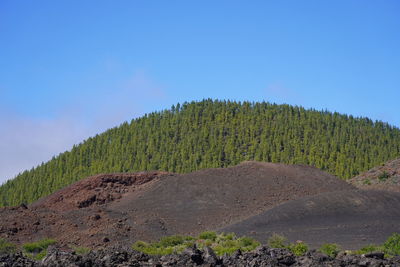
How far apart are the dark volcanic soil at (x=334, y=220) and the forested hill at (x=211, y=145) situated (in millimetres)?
28276

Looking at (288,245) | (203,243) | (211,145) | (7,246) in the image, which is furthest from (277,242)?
(211,145)

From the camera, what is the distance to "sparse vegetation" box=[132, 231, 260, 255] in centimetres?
3431

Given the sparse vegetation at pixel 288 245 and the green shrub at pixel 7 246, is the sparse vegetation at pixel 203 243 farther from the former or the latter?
the green shrub at pixel 7 246

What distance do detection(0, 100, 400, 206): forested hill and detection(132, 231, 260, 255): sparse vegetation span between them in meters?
34.5

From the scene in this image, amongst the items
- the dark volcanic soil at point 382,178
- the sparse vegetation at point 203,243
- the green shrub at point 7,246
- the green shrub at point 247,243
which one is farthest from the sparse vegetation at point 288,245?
the dark volcanic soil at point 382,178

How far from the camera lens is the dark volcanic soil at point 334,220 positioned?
39875 mm

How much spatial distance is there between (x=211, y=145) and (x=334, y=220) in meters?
36.0

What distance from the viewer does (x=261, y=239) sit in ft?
129

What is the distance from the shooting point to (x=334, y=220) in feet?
145

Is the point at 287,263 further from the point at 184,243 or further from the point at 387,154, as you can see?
the point at 387,154

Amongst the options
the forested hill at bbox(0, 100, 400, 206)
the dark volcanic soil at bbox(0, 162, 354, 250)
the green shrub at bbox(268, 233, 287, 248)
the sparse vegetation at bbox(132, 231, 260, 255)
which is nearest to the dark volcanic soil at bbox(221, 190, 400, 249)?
the green shrub at bbox(268, 233, 287, 248)

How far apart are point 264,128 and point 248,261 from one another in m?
62.4

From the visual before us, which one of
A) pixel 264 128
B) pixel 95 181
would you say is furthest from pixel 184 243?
pixel 264 128

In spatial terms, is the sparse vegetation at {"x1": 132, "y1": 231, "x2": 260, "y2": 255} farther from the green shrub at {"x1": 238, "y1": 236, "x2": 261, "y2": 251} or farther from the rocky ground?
the rocky ground
